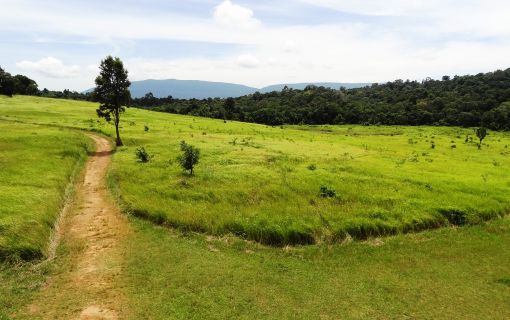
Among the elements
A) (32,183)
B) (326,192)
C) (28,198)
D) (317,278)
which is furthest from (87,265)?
(326,192)

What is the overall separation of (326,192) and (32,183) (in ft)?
81.1

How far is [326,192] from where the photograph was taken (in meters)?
35.6

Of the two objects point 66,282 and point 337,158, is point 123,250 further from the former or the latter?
point 337,158

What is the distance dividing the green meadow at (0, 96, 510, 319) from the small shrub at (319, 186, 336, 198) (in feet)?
1.17

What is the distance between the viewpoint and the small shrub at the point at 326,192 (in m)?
35.2

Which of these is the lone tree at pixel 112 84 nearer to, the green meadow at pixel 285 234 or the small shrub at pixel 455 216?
the green meadow at pixel 285 234

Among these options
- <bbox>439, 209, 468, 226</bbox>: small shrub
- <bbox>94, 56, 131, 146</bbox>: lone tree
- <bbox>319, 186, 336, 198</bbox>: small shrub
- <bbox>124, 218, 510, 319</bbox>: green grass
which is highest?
<bbox>94, 56, 131, 146</bbox>: lone tree

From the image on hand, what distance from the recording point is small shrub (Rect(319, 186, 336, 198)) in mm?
35250

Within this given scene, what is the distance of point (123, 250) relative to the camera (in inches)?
980

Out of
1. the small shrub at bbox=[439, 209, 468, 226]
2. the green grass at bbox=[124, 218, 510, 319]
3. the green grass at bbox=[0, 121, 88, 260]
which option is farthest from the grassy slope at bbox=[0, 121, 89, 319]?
the small shrub at bbox=[439, 209, 468, 226]

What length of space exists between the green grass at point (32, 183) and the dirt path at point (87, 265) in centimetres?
150

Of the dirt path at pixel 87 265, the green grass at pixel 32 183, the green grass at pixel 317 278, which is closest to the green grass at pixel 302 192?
the green grass at pixel 317 278

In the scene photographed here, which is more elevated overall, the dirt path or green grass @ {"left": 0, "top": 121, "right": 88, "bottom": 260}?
green grass @ {"left": 0, "top": 121, "right": 88, "bottom": 260}

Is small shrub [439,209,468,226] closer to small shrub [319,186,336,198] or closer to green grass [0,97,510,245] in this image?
green grass [0,97,510,245]
